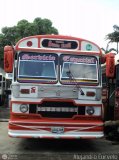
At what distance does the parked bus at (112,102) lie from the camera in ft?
41.6

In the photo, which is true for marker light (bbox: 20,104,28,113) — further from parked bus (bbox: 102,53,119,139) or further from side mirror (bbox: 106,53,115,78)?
parked bus (bbox: 102,53,119,139)

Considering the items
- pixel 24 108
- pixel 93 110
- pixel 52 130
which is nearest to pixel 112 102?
pixel 93 110

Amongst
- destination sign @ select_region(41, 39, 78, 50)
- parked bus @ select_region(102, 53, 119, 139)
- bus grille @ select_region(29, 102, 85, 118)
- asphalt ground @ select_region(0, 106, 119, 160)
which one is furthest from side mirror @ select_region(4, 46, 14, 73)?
parked bus @ select_region(102, 53, 119, 139)

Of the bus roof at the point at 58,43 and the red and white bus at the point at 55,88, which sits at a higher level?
the bus roof at the point at 58,43

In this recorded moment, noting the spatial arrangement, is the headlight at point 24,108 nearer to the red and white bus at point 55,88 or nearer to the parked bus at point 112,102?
the red and white bus at point 55,88

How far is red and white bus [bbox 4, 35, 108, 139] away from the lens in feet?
34.6

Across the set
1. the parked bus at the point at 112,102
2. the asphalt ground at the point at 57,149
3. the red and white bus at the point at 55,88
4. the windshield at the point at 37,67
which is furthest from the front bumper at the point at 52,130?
the parked bus at the point at 112,102

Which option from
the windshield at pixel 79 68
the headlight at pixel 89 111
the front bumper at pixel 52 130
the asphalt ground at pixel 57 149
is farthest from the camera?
the windshield at pixel 79 68

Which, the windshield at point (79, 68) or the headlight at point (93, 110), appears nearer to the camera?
the headlight at point (93, 110)

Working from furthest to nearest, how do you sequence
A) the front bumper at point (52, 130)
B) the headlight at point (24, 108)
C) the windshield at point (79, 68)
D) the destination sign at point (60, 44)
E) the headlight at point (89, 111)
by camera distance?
the destination sign at point (60, 44)
the windshield at point (79, 68)
the headlight at point (89, 111)
the headlight at point (24, 108)
the front bumper at point (52, 130)

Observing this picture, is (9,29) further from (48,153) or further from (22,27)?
(48,153)

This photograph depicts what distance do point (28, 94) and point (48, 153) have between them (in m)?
1.62

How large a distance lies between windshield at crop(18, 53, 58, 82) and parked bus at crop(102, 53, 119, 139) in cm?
234

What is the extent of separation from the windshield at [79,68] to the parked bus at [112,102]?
1541 millimetres
